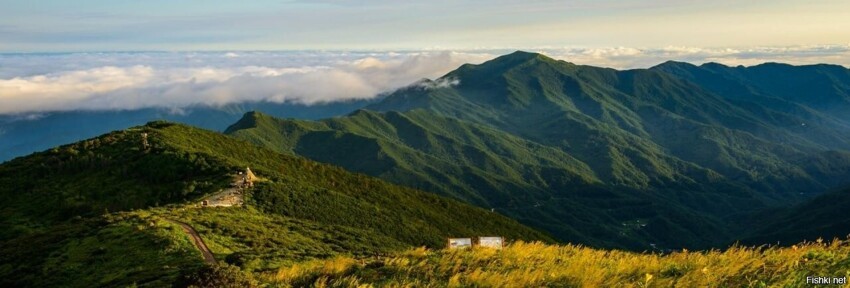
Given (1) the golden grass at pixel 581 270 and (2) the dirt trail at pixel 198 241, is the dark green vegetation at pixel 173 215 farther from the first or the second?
(1) the golden grass at pixel 581 270

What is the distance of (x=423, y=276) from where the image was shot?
62.3 ft

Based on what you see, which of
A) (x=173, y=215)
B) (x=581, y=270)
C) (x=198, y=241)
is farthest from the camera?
(x=173, y=215)

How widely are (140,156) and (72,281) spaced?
79.7m

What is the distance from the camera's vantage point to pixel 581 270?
18.8 metres

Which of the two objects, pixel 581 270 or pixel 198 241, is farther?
pixel 198 241

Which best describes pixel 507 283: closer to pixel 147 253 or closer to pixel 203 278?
pixel 203 278

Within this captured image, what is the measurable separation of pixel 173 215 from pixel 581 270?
5513 cm

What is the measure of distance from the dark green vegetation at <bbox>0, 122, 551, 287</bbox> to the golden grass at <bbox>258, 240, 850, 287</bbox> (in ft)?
20.7

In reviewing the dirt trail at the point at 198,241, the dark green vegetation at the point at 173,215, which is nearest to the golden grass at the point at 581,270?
the dark green vegetation at the point at 173,215

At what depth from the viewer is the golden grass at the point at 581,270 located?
55.0 feet

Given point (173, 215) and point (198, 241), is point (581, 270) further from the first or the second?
point (173, 215)

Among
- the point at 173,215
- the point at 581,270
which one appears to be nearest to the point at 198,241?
the point at 173,215

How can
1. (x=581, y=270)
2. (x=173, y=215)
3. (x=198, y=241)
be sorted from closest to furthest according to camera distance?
(x=581, y=270), (x=198, y=241), (x=173, y=215)

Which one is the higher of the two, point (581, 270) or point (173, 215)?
point (581, 270)
